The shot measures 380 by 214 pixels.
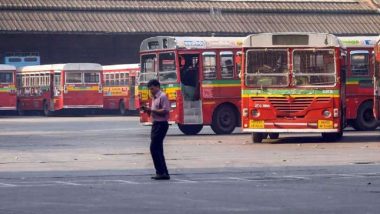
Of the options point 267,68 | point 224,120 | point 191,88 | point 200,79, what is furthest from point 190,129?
point 267,68

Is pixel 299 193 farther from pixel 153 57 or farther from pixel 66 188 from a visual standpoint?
pixel 153 57

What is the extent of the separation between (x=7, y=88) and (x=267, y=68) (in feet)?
119

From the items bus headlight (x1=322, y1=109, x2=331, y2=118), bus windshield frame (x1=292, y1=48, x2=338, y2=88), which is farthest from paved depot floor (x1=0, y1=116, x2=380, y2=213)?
bus windshield frame (x1=292, y1=48, x2=338, y2=88)

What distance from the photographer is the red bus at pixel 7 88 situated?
65.8 meters

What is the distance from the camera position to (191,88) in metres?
37.0

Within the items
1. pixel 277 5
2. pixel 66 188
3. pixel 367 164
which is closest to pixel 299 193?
pixel 66 188

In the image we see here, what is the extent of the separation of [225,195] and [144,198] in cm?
120

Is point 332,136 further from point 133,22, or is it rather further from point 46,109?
point 133,22

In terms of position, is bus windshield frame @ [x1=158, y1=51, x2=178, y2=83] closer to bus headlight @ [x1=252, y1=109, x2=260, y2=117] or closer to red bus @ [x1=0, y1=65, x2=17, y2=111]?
bus headlight @ [x1=252, y1=109, x2=260, y2=117]

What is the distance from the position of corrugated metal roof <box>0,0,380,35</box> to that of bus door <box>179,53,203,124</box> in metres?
32.9

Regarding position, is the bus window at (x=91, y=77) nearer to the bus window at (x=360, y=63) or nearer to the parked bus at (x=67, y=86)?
the parked bus at (x=67, y=86)

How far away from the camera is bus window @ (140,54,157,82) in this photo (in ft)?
123

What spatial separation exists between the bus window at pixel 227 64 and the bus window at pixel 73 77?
2783cm

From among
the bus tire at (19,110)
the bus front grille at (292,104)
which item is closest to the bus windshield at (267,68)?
the bus front grille at (292,104)
